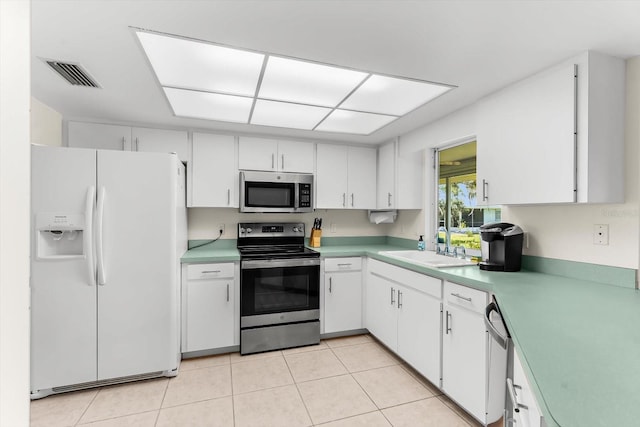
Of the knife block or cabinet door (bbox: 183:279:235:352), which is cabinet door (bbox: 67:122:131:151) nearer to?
cabinet door (bbox: 183:279:235:352)

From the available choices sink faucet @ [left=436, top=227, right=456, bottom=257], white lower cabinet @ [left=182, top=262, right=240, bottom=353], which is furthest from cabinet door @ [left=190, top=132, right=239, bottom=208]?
sink faucet @ [left=436, top=227, right=456, bottom=257]

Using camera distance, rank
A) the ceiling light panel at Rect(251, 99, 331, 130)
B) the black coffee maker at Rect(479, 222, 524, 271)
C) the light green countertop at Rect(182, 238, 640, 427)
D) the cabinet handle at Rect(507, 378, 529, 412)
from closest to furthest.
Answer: the light green countertop at Rect(182, 238, 640, 427) → the cabinet handle at Rect(507, 378, 529, 412) → the black coffee maker at Rect(479, 222, 524, 271) → the ceiling light panel at Rect(251, 99, 331, 130)

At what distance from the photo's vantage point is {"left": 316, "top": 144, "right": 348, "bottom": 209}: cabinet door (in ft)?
11.6

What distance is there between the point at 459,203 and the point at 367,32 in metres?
2.02

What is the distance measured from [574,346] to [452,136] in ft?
6.80

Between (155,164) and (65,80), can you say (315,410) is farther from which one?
(65,80)

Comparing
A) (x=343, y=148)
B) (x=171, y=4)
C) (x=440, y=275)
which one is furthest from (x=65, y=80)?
(x=440, y=275)

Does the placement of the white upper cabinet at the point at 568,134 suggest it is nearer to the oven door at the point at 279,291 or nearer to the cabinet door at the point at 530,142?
the cabinet door at the point at 530,142

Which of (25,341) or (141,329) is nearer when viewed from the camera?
(25,341)

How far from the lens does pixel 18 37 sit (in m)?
0.53

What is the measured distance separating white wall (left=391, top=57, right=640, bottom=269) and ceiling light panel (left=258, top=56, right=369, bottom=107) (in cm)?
112

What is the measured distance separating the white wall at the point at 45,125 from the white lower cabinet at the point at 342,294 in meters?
2.72

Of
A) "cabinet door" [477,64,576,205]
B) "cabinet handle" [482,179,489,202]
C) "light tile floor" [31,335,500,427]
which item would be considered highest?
"cabinet door" [477,64,576,205]

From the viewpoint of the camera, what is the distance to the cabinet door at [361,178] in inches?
144
